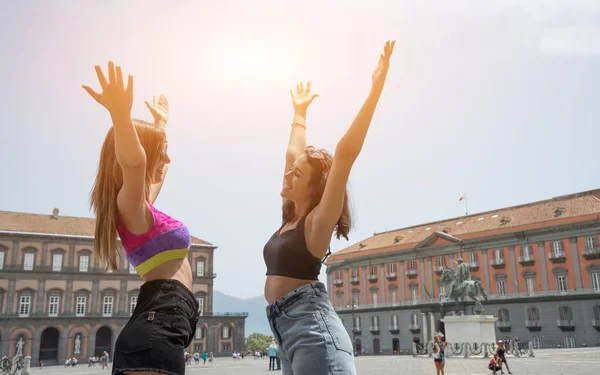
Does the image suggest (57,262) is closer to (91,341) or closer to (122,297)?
(122,297)

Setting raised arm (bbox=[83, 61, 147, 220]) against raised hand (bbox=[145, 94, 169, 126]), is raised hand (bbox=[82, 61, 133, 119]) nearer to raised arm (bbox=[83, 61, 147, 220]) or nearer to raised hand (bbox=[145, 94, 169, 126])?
raised arm (bbox=[83, 61, 147, 220])

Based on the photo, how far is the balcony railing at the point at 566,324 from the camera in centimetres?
4316

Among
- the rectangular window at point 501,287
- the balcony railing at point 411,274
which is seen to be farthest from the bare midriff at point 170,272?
the balcony railing at point 411,274

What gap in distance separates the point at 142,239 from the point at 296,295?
0.73 metres

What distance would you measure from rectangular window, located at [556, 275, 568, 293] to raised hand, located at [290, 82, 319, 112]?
1902 inches

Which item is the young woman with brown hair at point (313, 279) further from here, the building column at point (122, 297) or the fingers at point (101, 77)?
the building column at point (122, 297)

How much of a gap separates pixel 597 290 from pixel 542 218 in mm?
7973

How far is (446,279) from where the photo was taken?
29.6 m

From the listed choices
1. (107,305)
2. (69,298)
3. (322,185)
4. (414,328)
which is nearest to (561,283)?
(414,328)

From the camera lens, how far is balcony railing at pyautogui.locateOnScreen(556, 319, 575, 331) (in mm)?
43156

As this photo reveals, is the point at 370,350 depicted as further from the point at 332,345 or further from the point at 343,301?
the point at 332,345

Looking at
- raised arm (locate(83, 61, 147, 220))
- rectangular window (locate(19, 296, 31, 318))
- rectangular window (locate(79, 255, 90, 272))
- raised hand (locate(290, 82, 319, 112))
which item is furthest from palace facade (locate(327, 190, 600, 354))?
raised arm (locate(83, 61, 147, 220))

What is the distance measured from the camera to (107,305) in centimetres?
5247

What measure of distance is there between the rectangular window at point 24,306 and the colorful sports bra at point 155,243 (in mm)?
53510
